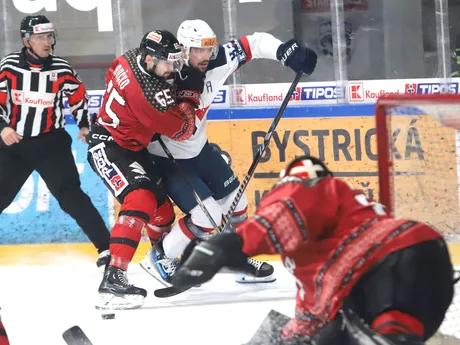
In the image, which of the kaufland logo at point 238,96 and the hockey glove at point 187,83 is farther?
the kaufland logo at point 238,96

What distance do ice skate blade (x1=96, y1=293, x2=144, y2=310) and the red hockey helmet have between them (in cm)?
Answer: 165

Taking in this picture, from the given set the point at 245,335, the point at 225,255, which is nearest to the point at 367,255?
the point at 225,255

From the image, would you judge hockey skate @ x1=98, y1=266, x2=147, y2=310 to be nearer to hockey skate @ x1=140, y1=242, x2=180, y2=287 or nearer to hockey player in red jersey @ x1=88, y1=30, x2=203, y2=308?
hockey player in red jersey @ x1=88, y1=30, x2=203, y2=308

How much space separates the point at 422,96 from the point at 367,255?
25.2 inches

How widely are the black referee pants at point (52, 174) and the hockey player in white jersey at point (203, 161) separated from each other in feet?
1.18

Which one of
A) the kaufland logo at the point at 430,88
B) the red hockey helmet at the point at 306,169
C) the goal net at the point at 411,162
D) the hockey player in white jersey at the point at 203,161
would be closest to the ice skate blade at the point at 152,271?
the hockey player in white jersey at the point at 203,161

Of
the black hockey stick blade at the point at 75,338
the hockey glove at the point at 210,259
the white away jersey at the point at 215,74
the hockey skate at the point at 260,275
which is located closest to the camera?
the hockey glove at the point at 210,259

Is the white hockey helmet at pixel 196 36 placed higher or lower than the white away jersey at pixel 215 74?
higher

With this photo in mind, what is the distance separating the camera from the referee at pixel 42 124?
423cm

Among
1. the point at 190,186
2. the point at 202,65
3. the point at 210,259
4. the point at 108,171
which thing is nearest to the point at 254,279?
the point at 190,186

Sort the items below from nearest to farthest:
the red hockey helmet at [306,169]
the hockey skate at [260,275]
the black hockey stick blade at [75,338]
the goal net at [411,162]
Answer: the red hockey helmet at [306,169] < the goal net at [411,162] < the black hockey stick blade at [75,338] < the hockey skate at [260,275]

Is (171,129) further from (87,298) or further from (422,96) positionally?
(422,96)

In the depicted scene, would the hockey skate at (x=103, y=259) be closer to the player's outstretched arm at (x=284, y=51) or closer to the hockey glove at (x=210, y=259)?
the player's outstretched arm at (x=284, y=51)

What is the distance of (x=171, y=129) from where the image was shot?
3721 millimetres
